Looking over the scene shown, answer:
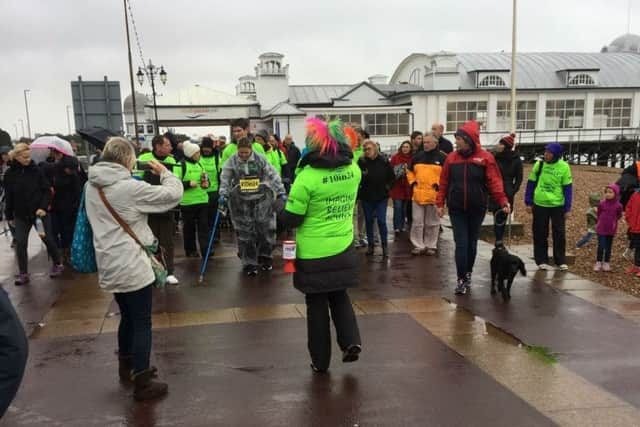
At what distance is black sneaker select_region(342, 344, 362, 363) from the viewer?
4.18 meters

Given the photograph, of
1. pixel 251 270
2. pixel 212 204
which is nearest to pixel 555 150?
pixel 251 270

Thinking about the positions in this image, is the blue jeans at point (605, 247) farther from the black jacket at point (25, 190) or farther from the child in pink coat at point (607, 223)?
the black jacket at point (25, 190)

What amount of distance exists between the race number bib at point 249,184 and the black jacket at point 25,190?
2.55m

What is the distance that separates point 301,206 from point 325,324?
0.91m

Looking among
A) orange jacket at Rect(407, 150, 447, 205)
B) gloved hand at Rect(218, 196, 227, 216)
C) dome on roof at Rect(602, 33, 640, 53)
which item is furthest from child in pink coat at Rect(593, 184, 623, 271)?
dome on roof at Rect(602, 33, 640, 53)

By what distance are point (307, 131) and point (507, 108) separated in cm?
4271

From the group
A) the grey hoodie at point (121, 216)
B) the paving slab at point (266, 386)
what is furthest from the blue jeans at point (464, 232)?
the grey hoodie at point (121, 216)

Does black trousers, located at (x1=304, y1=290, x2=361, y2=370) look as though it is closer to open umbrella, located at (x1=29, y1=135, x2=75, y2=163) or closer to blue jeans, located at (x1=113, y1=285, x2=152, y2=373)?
blue jeans, located at (x1=113, y1=285, x2=152, y2=373)

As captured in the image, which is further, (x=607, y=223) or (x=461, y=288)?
(x=607, y=223)

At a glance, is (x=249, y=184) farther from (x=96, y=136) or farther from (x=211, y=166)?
(x=96, y=136)

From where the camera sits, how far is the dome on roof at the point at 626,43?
6639cm

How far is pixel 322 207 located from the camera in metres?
4.06

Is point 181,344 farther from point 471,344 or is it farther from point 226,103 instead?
point 226,103

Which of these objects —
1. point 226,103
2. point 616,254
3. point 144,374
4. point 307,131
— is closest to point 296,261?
point 307,131
